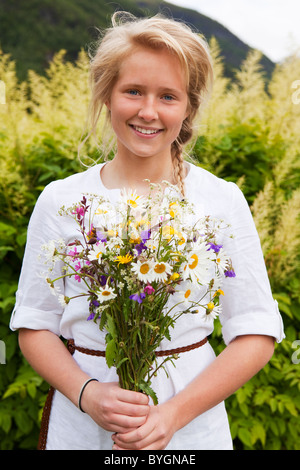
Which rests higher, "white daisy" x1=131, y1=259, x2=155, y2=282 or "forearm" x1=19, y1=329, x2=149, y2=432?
"white daisy" x1=131, y1=259, x2=155, y2=282

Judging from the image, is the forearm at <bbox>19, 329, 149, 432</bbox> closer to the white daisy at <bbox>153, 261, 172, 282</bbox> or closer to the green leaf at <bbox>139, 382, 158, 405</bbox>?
the green leaf at <bbox>139, 382, 158, 405</bbox>

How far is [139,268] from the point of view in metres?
1.25

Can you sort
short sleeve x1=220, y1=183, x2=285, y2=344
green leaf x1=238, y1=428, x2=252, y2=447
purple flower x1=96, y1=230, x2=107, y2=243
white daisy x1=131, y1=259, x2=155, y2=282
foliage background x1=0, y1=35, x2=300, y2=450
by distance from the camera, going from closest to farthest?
white daisy x1=131, y1=259, x2=155, y2=282 < purple flower x1=96, y1=230, x2=107, y2=243 < short sleeve x1=220, y1=183, x2=285, y2=344 < green leaf x1=238, y1=428, x2=252, y2=447 < foliage background x1=0, y1=35, x2=300, y2=450

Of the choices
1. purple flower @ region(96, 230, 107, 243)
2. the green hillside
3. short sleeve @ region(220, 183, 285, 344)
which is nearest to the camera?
purple flower @ region(96, 230, 107, 243)

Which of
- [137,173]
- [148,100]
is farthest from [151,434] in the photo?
[148,100]

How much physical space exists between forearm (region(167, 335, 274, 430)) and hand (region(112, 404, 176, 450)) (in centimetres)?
5

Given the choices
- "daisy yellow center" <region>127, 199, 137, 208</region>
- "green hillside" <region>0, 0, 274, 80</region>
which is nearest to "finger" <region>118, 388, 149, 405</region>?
"daisy yellow center" <region>127, 199, 137, 208</region>

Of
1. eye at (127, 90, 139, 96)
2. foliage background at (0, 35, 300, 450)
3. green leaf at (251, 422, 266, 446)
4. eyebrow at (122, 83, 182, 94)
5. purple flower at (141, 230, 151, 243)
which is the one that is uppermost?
eyebrow at (122, 83, 182, 94)

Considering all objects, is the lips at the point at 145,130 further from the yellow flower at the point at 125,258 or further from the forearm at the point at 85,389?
the forearm at the point at 85,389

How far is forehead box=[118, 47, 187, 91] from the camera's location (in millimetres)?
1604

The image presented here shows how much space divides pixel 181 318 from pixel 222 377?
0.75ft

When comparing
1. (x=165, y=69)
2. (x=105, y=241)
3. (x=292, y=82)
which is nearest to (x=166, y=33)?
(x=165, y=69)

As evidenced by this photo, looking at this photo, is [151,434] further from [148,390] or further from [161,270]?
[161,270]

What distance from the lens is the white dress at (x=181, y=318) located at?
1695 mm
